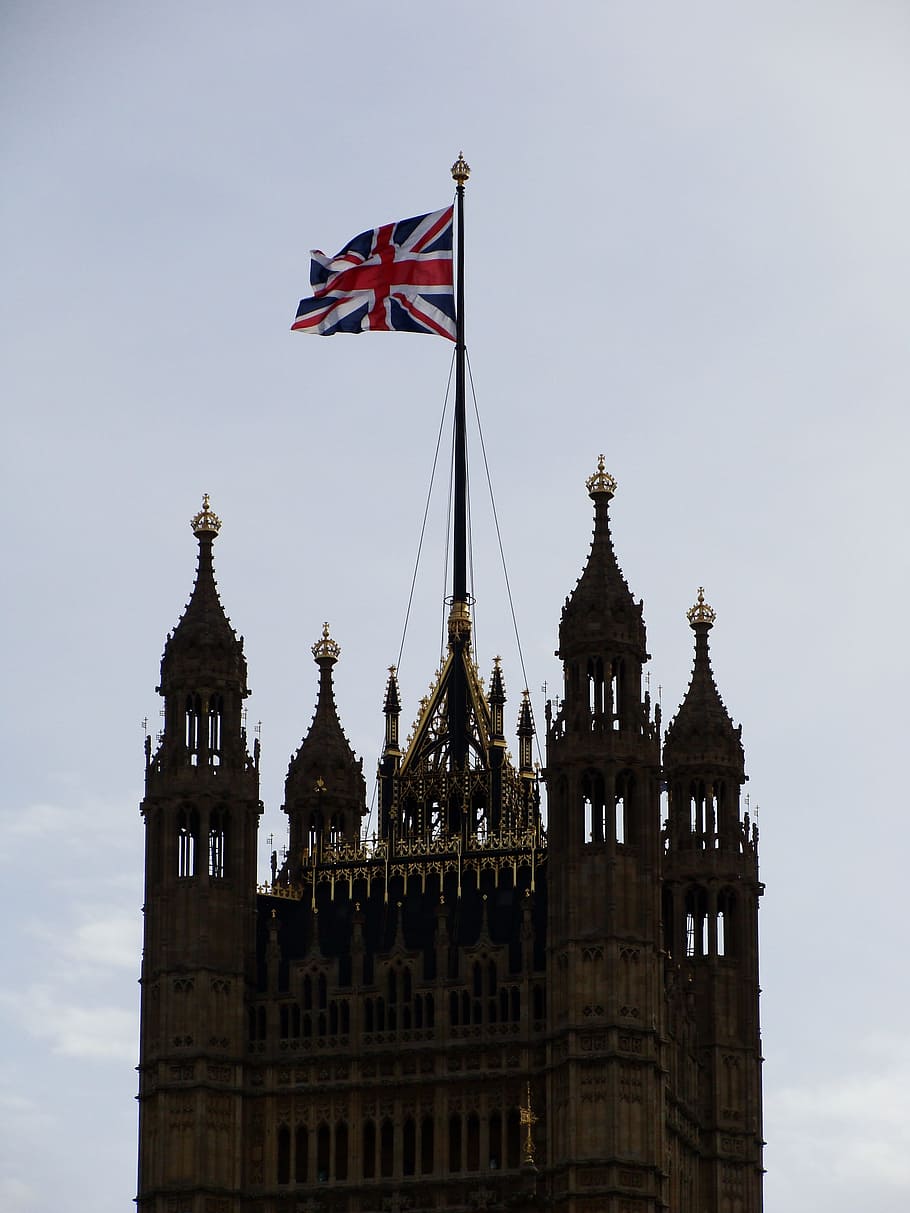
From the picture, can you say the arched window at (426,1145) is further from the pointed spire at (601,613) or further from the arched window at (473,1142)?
the pointed spire at (601,613)

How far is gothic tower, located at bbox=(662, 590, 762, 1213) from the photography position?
158 metres

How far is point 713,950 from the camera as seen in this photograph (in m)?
161

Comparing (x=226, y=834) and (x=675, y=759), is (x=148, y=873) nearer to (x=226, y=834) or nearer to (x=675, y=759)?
(x=226, y=834)

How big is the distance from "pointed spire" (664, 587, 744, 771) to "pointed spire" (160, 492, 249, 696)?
16379 millimetres

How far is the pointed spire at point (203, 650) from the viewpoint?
155375 millimetres

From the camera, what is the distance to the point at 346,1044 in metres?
151

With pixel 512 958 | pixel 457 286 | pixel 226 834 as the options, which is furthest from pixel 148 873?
pixel 457 286

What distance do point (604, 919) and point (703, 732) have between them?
15558 mm

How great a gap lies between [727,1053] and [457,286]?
2927 centimetres

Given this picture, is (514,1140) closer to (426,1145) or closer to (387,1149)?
(426,1145)

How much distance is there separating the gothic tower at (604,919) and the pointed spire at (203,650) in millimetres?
11058

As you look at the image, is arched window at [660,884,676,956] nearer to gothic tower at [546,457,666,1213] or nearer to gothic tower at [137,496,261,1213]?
gothic tower at [546,457,666,1213]

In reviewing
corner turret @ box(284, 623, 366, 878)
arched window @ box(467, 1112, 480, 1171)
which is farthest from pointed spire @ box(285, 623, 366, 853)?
arched window @ box(467, 1112, 480, 1171)

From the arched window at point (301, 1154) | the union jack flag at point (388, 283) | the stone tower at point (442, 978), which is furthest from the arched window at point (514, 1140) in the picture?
the union jack flag at point (388, 283)
